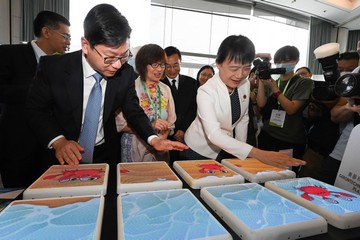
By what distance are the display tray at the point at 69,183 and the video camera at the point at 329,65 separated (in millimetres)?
1335

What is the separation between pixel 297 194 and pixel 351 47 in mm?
8158

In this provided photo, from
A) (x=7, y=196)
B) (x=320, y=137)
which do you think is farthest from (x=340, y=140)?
(x=7, y=196)

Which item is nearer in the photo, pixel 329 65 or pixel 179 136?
pixel 329 65

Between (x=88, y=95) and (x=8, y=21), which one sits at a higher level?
(x=8, y=21)

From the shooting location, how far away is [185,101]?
7.59ft

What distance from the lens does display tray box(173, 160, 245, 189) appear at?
84 cm

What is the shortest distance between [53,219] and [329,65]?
1542 mm

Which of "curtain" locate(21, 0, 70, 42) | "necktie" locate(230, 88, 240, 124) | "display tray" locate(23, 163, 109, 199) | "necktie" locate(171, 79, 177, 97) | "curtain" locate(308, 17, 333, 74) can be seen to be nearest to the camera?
"display tray" locate(23, 163, 109, 199)

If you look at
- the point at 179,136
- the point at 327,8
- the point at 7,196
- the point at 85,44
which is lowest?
the point at 7,196

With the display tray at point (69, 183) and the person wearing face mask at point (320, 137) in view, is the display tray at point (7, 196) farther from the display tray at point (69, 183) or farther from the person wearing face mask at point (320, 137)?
the person wearing face mask at point (320, 137)

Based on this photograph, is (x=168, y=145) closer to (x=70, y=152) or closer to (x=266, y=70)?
(x=70, y=152)

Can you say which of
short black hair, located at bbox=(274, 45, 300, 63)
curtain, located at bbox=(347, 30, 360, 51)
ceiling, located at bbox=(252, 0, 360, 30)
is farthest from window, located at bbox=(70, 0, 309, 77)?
short black hair, located at bbox=(274, 45, 300, 63)

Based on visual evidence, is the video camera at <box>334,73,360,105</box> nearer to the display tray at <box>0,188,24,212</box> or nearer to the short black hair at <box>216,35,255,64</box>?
the short black hair at <box>216,35,255,64</box>

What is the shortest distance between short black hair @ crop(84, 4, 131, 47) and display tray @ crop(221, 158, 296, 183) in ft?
2.39
